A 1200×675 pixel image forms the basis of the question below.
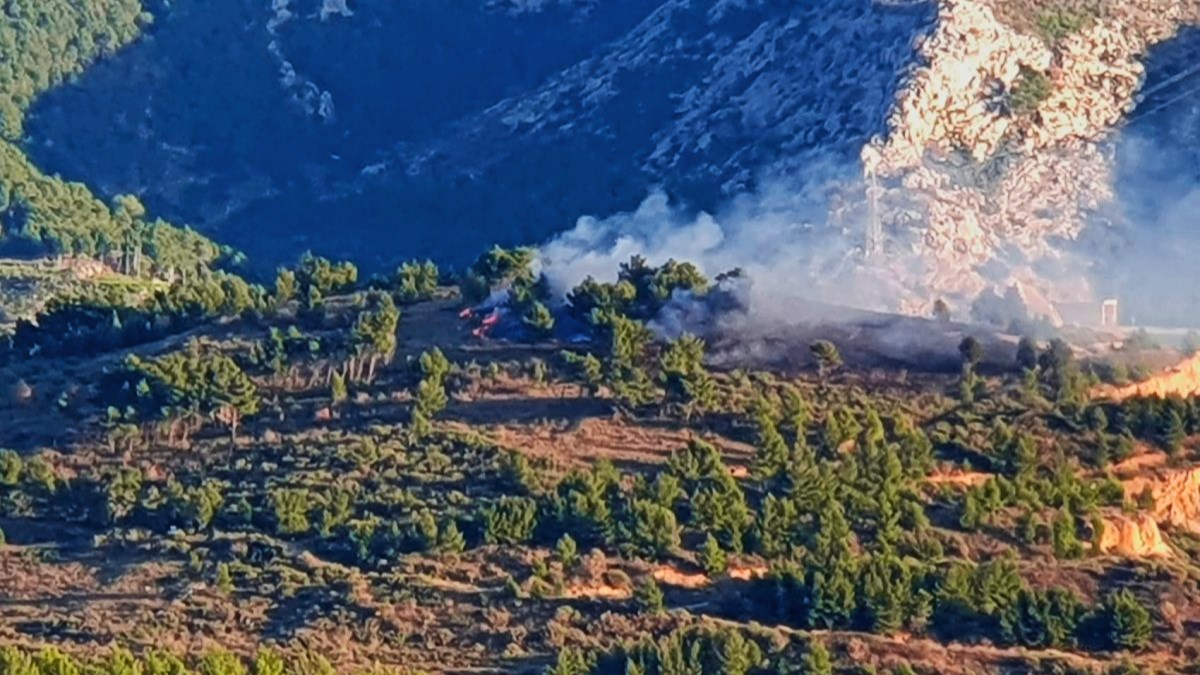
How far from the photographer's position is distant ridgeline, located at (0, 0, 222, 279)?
148 m

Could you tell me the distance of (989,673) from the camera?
7869 centimetres

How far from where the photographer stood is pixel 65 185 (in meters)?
155

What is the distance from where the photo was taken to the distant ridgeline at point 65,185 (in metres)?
148

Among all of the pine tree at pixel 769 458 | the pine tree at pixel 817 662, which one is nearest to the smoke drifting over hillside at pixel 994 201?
the pine tree at pixel 769 458

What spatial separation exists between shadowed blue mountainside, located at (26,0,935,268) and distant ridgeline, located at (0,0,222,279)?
127 cm

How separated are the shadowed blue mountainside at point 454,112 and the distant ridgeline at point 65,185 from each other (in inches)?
50.2

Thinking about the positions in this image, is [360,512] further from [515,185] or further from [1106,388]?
[515,185]

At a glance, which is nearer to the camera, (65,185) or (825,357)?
(825,357)

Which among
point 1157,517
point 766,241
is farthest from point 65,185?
point 1157,517

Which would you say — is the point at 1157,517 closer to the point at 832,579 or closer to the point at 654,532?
the point at 832,579

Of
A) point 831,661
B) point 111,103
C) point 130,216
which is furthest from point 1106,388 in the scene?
point 111,103

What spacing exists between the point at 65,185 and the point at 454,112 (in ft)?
60.7

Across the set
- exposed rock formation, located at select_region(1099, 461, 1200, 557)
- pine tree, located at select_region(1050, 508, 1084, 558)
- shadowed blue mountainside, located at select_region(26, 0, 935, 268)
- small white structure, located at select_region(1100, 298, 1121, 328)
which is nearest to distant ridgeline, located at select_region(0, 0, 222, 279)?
shadowed blue mountainside, located at select_region(26, 0, 935, 268)

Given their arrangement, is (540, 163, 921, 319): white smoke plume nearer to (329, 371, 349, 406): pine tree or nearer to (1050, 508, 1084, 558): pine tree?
(329, 371, 349, 406): pine tree
